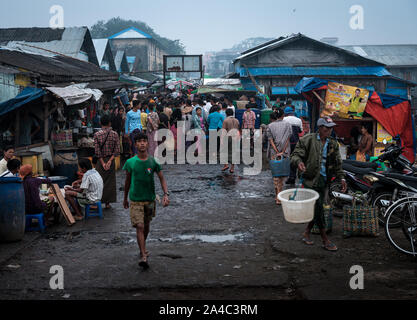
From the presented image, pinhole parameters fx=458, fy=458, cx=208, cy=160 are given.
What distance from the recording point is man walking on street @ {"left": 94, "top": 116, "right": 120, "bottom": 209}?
8992mm

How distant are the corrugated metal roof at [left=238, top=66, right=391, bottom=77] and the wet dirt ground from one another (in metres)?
20.5

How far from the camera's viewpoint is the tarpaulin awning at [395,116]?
11.3 m

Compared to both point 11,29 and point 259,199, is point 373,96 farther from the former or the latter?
point 11,29

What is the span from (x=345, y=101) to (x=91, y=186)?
6.85 metres

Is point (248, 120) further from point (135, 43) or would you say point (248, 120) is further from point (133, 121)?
point (135, 43)

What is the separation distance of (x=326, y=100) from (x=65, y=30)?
20488 mm

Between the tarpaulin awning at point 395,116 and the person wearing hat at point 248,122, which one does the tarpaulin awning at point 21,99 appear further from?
the tarpaulin awning at point 395,116

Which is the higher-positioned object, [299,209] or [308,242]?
[299,209]

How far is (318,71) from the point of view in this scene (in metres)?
28.7

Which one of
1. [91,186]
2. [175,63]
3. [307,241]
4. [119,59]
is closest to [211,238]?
[307,241]

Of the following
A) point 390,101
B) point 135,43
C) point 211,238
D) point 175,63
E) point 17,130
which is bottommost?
Result: point 211,238

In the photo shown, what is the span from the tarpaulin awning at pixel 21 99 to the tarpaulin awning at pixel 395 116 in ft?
26.7

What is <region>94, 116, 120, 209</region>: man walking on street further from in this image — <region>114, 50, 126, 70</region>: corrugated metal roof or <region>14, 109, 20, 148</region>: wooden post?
<region>114, 50, 126, 70</region>: corrugated metal roof

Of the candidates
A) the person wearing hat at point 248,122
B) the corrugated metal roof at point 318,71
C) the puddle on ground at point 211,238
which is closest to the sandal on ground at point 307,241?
the puddle on ground at point 211,238
